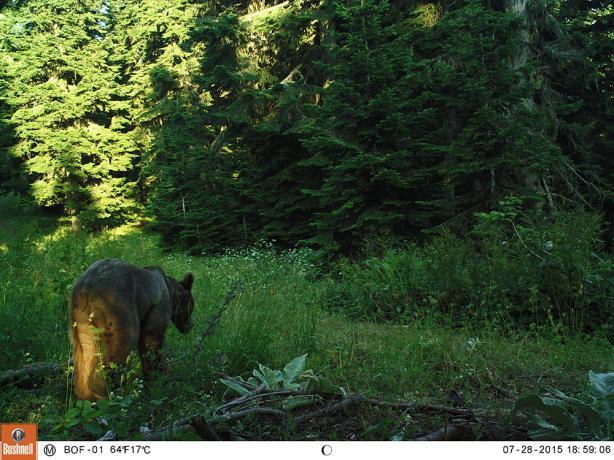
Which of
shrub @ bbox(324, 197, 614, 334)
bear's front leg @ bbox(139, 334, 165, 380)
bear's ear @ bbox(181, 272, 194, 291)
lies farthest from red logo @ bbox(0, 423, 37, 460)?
shrub @ bbox(324, 197, 614, 334)

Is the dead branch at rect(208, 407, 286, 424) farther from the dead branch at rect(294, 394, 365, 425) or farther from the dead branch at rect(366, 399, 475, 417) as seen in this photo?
the dead branch at rect(366, 399, 475, 417)

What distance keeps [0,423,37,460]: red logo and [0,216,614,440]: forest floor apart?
57 cm

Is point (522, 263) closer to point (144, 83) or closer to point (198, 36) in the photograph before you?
point (198, 36)

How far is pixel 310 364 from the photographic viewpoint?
430cm

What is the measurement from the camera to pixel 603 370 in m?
4.43

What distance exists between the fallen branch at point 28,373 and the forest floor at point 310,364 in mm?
43

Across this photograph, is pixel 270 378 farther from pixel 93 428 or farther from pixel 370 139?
pixel 370 139

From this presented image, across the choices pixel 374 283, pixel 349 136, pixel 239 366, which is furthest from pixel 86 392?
pixel 349 136

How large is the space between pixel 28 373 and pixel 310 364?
215cm

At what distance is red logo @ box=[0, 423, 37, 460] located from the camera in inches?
72.7

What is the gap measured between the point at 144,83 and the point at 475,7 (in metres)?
21.2
